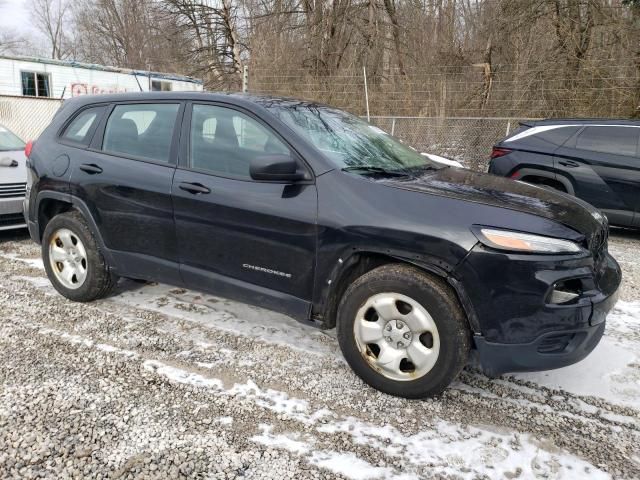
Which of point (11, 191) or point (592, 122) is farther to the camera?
point (592, 122)

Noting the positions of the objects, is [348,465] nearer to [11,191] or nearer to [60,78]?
[11,191]

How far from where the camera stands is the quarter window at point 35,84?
52.4ft

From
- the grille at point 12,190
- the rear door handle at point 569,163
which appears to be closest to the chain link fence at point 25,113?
the grille at point 12,190

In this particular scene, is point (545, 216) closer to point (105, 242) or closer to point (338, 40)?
point (105, 242)

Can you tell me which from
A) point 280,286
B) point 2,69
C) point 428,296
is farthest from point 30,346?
point 2,69

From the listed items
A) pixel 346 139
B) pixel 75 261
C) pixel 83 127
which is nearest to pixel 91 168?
pixel 83 127

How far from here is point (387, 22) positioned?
1662 centimetres

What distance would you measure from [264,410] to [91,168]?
92.4 inches

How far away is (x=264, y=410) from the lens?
271 cm

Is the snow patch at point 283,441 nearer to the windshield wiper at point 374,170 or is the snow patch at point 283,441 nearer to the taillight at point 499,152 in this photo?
the windshield wiper at point 374,170

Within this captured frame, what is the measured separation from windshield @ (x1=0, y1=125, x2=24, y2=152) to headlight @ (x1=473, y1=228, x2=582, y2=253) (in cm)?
656

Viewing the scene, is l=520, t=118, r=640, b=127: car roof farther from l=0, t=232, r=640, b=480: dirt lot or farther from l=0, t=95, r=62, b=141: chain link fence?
l=0, t=95, r=62, b=141: chain link fence

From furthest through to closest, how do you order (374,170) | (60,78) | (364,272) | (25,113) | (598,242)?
1. (60,78)
2. (25,113)
3. (374,170)
4. (364,272)
5. (598,242)

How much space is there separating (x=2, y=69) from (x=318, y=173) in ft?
54.8
